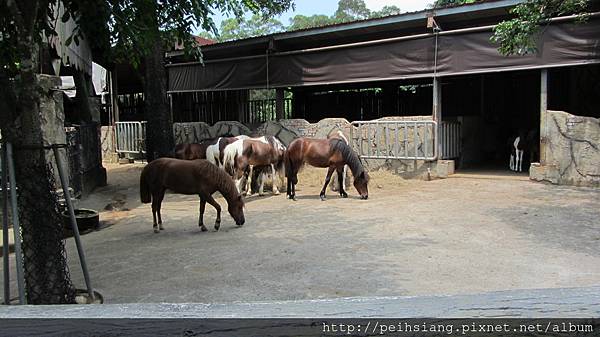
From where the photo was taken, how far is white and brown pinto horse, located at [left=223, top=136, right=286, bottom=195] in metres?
10.8

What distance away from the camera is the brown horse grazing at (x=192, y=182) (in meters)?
7.34

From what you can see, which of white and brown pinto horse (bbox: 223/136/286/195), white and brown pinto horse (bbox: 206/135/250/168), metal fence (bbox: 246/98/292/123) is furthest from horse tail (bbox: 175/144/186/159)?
metal fence (bbox: 246/98/292/123)

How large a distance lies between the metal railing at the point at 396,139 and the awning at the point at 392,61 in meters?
1.25

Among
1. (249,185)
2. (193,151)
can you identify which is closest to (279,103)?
(193,151)

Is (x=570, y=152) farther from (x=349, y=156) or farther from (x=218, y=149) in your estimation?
(x=218, y=149)

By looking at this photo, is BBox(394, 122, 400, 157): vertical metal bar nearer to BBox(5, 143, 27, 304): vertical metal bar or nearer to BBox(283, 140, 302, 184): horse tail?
BBox(283, 140, 302, 184): horse tail

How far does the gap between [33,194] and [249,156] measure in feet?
23.6

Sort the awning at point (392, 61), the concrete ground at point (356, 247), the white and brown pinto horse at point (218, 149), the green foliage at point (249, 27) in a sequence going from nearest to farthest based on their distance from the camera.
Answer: the concrete ground at point (356, 247)
the awning at point (392, 61)
the white and brown pinto horse at point (218, 149)
the green foliage at point (249, 27)

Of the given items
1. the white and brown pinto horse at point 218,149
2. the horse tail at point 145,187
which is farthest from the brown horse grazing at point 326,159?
the horse tail at point 145,187

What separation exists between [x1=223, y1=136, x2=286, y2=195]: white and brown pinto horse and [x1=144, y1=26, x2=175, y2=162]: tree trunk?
2730 millimetres

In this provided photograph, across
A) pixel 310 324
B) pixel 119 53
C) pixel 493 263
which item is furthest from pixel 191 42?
pixel 310 324

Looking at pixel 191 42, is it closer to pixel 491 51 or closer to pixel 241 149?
pixel 241 149

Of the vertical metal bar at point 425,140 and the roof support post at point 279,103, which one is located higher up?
the roof support post at point 279,103

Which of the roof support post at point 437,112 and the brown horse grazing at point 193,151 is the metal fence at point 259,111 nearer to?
the brown horse grazing at point 193,151
